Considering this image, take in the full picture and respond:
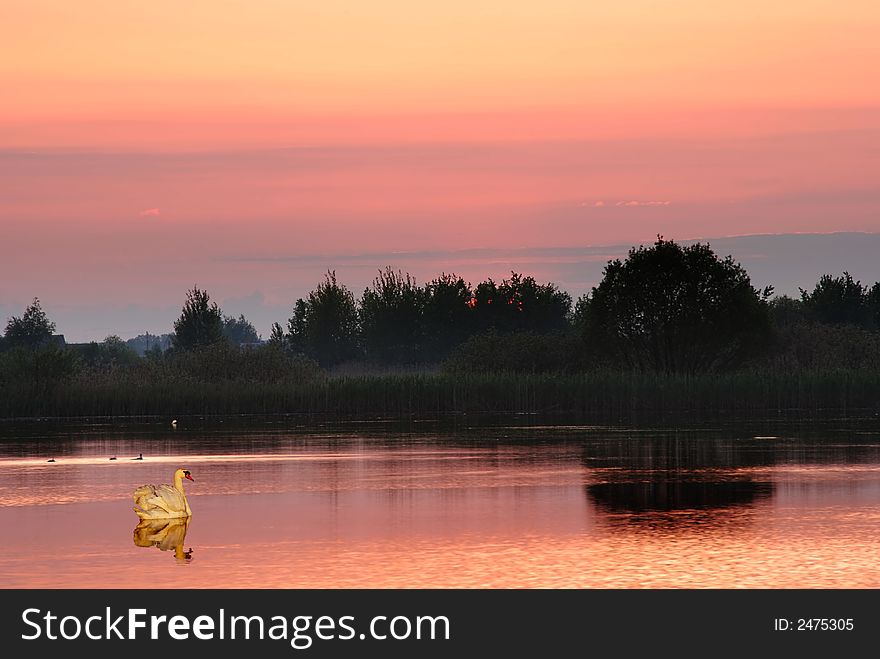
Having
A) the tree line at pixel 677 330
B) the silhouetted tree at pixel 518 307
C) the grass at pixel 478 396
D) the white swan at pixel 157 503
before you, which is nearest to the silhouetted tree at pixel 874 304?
the tree line at pixel 677 330

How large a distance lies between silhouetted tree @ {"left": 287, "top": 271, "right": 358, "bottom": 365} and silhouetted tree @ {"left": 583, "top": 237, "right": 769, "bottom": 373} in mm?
46850

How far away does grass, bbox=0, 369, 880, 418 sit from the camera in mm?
60219

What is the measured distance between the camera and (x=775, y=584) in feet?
53.3

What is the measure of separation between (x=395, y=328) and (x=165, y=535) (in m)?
97.0

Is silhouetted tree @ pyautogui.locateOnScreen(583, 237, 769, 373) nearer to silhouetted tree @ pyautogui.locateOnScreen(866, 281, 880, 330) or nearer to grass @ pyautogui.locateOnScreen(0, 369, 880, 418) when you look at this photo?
grass @ pyautogui.locateOnScreen(0, 369, 880, 418)

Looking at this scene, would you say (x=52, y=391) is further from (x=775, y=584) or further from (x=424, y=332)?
(x=424, y=332)

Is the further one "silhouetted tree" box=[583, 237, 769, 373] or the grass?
"silhouetted tree" box=[583, 237, 769, 373]

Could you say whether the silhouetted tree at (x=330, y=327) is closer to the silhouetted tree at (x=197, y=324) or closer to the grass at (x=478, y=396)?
the silhouetted tree at (x=197, y=324)

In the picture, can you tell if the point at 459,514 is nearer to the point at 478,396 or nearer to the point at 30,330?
the point at 478,396

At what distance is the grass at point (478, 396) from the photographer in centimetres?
6022

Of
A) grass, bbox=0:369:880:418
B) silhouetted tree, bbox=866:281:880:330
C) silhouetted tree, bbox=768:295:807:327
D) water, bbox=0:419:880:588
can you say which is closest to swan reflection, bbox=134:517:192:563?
water, bbox=0:419:880:588

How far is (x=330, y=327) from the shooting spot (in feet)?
392

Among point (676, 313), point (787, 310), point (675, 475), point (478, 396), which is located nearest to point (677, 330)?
point (676, 313)

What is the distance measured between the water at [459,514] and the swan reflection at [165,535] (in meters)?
0.05
